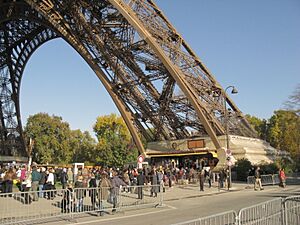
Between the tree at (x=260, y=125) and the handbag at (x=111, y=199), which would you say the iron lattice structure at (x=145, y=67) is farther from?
the tree at (x=260, y=125)

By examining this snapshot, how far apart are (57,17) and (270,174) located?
86.3 ft

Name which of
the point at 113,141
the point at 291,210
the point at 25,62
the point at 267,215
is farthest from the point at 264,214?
the point at 113,141

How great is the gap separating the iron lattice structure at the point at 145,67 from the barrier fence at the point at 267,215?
23.3 metres

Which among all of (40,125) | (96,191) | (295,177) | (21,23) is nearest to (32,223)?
(96,191)

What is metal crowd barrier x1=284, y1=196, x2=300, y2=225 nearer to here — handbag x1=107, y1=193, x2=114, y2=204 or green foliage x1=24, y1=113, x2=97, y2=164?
handbag x1=107, y1=193, x2=114, y2=204

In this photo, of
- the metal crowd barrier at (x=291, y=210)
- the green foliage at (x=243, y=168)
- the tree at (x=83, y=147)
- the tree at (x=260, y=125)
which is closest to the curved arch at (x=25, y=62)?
the green foliage at (x=243, y=168)

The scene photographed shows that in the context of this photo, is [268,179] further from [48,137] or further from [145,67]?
[48,137]

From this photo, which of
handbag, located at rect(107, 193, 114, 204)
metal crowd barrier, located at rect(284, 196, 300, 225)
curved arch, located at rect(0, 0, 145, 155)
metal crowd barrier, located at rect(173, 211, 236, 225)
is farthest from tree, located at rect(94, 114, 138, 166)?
metal crowd barrier, located at rect(173, 211, 236, 225)

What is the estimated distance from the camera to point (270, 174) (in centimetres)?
3512

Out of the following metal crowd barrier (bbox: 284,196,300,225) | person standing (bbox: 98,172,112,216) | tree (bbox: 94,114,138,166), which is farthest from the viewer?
tree (bbox: 94,114,138,166)

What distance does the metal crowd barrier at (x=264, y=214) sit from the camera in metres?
8.08

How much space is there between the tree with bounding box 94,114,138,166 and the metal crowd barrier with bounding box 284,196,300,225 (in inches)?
2483

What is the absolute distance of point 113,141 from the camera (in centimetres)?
7550

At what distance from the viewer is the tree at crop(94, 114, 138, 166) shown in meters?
72.9
